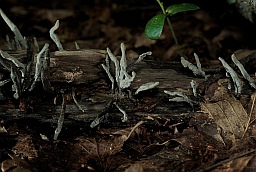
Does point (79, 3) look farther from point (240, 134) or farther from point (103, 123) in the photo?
point (240, 134)

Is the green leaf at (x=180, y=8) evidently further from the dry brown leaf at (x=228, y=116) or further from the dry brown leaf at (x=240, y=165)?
the dry brown leaf at (x=240, y=165)

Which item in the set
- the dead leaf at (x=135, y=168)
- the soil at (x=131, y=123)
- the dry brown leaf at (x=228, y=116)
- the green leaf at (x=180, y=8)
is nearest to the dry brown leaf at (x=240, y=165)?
the soil at (x=131, y=123)

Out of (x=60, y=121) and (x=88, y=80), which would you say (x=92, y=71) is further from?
(x=60, y=121)

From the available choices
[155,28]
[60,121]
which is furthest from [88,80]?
[155,28]

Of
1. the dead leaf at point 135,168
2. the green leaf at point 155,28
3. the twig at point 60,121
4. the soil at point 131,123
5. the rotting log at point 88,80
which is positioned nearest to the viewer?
the dead leaf at point 135,168

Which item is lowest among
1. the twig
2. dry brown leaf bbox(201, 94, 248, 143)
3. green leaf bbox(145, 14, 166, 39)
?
dry brown leaf bbox(201, 94, 248, 143)

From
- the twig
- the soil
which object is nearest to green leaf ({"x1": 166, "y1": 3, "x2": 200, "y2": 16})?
the soil

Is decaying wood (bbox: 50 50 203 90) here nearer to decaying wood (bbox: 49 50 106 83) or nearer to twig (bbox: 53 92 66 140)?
decaying wood (bbox: 49 50 106 83)

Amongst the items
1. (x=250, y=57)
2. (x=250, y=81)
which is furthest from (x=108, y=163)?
(x=250, y=57)
